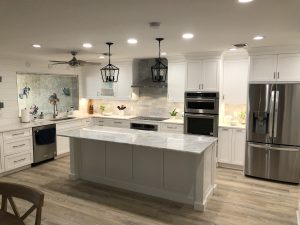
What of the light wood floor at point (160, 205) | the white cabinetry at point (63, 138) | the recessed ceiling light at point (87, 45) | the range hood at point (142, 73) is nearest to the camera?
the light wood floor at point (160, 205)

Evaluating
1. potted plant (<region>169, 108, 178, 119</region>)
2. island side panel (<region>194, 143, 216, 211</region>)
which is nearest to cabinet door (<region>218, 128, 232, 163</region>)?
potted plant (<region>169, 108, 178, 119</region>)

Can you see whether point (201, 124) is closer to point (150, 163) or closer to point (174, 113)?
point (174, 113)

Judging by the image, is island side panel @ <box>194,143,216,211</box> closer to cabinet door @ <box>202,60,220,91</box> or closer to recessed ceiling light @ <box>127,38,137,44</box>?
cabinet door @ <box>202,60,220,91</box>

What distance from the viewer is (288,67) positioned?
4.11 m

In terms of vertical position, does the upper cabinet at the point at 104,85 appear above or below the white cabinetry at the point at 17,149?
above

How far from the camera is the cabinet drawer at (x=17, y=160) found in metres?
4.60

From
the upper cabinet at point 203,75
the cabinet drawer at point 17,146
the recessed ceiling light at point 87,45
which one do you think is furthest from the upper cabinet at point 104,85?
the cabinet drawer at point 17,146

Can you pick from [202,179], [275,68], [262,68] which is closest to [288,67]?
[275,68]

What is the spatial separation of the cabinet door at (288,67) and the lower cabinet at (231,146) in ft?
4.07

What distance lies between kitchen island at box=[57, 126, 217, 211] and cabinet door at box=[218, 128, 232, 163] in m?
1.22

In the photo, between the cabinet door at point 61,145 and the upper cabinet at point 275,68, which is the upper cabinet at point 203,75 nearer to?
the upper cabinet at point 275,68

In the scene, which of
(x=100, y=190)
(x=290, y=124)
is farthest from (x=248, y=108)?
(x=100, y=190)

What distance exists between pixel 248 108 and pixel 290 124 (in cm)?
73

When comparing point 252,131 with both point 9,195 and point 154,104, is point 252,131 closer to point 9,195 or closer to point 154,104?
point 154,104
